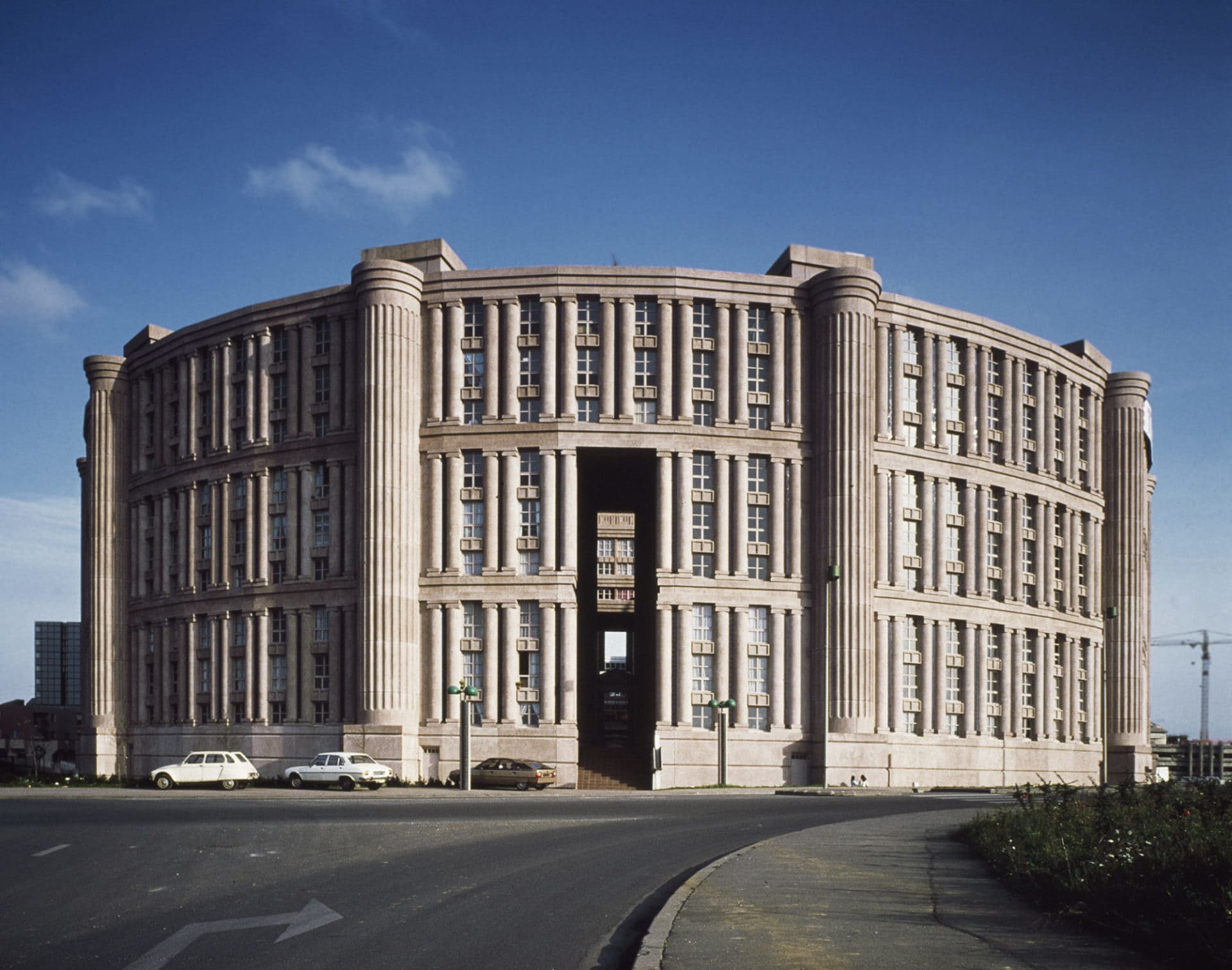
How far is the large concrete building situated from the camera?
58125 millimetres

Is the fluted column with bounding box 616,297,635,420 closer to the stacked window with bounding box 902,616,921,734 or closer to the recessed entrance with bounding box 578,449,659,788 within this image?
the recessed entrance with bounding box 578,449,659,788

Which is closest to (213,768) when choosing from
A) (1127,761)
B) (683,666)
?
(683,666)

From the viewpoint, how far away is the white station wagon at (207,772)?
47.4m

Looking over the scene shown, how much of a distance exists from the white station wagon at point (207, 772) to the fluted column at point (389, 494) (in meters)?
8.84

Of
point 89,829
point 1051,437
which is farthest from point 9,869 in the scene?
point 1051,437

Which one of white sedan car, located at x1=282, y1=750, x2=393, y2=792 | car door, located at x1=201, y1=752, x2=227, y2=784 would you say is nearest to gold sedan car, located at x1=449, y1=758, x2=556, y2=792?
white sedan car, located at x1=282, y1=750, x2=393, y2=792

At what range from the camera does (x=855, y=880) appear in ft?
53.1

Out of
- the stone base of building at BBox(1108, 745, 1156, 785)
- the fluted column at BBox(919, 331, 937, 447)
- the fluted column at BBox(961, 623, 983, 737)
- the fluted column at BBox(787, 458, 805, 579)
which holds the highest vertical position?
the fluted column at BBox(919, 331, 937, 447)

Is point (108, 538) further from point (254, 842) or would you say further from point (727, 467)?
point (254, 842)

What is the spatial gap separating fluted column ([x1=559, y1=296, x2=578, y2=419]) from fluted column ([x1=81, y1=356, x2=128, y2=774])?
3013 centimetres

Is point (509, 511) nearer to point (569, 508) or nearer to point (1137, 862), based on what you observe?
point (569, 508)

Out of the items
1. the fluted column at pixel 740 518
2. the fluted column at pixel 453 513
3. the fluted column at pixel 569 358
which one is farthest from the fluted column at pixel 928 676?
the fluted column at pixel 453 513

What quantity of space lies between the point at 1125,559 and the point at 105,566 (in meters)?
62.3

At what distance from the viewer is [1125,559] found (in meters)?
75.1
